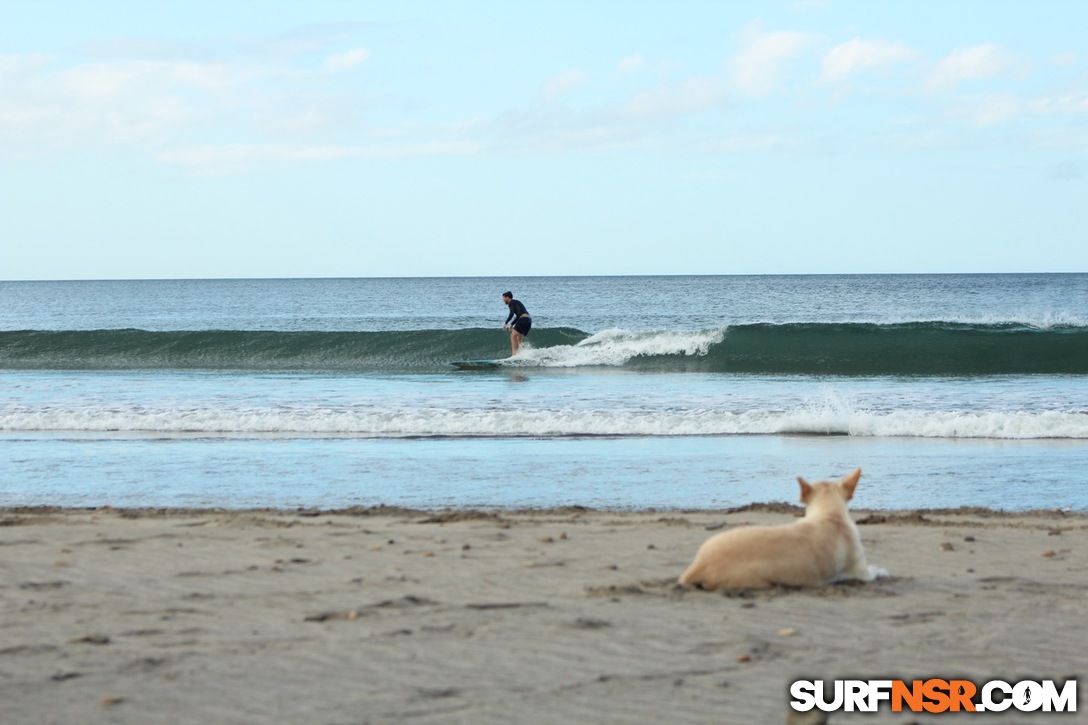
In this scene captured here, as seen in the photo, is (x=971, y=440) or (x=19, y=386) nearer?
(x=971, y=440)

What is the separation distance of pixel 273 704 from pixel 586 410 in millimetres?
11244

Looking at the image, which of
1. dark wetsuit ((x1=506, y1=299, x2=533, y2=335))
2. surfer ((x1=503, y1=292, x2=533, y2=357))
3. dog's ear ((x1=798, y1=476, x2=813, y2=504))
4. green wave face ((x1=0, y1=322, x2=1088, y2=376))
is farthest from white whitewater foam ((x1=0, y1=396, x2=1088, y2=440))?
green wave face ((x1=0, y1=322, x2=1088, y2=376))

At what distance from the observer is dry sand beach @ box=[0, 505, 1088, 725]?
3650mm

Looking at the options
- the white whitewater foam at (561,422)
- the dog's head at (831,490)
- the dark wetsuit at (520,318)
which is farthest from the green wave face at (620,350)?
the dog's head at (831,490)

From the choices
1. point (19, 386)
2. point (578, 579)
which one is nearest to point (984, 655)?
point (578, 579)

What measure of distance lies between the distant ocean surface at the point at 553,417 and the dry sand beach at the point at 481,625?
222 cm

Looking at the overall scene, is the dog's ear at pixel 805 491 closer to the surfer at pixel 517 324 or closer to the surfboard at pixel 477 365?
the surfboard at pixel 477 365

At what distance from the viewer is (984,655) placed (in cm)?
419

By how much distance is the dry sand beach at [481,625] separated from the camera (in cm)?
365

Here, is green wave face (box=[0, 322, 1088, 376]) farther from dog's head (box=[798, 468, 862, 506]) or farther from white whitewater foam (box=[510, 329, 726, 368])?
dog's head (box=[798, 468, 862, 506])

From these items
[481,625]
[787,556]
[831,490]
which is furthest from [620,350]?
[481,625]

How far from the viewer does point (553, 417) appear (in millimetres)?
13711

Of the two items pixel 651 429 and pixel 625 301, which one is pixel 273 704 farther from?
pixel 625 301

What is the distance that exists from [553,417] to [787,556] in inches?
343
